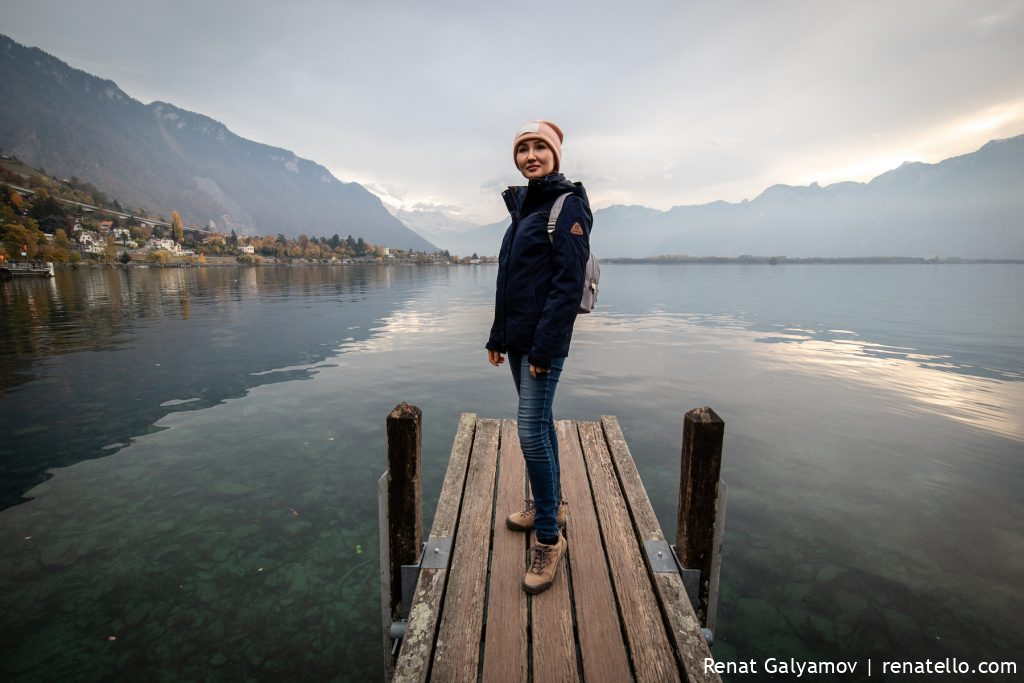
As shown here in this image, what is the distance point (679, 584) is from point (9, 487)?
36.7 ft

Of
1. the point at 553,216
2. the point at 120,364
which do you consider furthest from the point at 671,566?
the point at 120,364

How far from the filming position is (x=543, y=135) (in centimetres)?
371

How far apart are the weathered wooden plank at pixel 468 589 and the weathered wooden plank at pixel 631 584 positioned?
1.22 meters

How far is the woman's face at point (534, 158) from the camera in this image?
12.1 feet

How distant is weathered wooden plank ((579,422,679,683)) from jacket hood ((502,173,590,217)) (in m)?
3.42

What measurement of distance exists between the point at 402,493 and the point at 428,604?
93 cm

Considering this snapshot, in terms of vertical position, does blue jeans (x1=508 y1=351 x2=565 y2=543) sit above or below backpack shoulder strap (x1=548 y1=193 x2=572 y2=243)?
below

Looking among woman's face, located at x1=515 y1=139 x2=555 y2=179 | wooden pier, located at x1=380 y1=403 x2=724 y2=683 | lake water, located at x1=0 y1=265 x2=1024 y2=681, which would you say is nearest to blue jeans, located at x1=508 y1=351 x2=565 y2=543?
wooden pier, located at x1=380 y1=403 x2=724 y2=683

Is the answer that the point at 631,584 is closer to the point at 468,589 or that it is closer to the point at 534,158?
the point at 468,589

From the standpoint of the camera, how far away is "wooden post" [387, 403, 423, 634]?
3.84 metres

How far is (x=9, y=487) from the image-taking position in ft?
25.6

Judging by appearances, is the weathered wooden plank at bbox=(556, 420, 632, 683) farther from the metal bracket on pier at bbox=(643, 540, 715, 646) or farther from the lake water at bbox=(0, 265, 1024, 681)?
the lake water at bbox=(0, 265, 1024, 681)

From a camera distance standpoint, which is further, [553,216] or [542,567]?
[542,567]

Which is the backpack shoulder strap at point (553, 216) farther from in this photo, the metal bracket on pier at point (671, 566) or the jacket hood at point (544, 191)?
the metal bracket on pier at point (671, 566)
